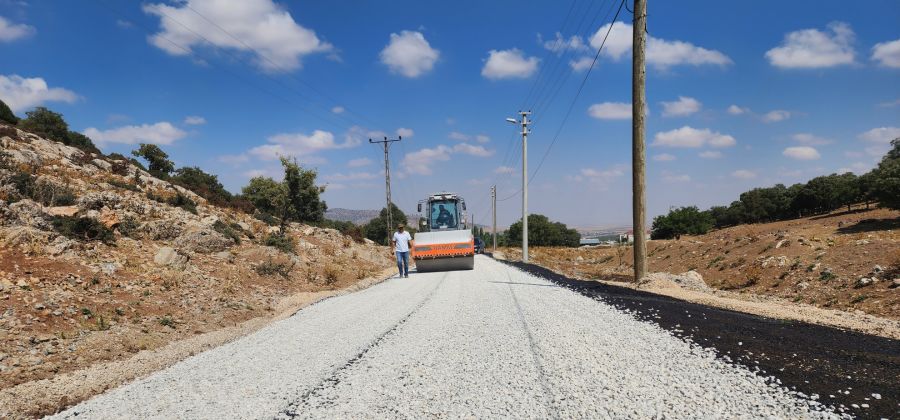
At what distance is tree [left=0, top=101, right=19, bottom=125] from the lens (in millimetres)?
27016

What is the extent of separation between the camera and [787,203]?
2598 inches

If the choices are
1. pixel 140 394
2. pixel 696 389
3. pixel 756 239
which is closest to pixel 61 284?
pixel 140 394

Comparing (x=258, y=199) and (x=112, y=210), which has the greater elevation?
(x=258, y=199)

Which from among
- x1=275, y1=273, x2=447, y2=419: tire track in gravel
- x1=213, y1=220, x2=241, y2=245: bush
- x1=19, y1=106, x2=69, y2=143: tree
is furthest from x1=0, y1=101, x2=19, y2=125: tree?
x1=275, y1=273, x2=447, y2=419: tire track in gravel

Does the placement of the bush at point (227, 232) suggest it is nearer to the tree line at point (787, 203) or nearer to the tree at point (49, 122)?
the tree at point (49, 122)

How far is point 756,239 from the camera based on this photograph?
22.6 m

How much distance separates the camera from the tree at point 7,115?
1064 inches

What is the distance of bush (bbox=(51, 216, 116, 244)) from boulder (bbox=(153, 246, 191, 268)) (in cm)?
113

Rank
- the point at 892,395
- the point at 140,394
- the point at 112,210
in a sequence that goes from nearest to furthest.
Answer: the point at 892,395 → the point at 140,394 → the point at 112,210

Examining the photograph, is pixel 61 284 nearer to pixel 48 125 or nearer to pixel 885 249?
pixel 885 249

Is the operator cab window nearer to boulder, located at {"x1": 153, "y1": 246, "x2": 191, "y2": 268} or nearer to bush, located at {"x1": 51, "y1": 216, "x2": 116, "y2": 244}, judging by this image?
boulder, located at {"x1": 153, "y1": 246, "x2": 191, "y2": 268}

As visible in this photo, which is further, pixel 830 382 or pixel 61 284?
pixel 61 284

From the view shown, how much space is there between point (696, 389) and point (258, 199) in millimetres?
76840

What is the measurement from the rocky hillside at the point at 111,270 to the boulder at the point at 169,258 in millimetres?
31
